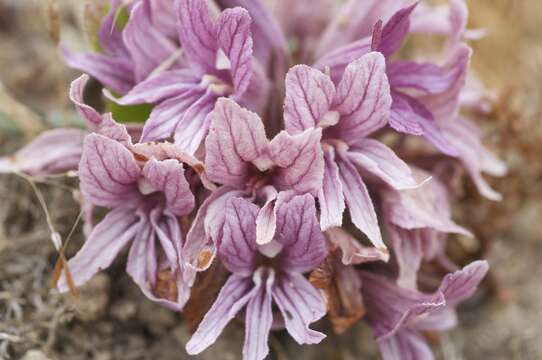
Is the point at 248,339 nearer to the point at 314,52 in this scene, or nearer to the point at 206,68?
the point at 206,68

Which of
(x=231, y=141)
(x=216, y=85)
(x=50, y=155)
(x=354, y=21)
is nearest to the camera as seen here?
(x=231, y=141)

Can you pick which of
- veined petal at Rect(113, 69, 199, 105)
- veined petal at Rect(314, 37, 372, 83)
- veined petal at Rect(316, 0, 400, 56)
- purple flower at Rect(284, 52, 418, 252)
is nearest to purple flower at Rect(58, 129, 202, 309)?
veined petal at Rect(113, 69, 199, 105)

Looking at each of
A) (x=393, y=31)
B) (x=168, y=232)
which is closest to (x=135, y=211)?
(x=168, y=232)

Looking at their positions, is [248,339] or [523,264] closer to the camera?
[248,339]

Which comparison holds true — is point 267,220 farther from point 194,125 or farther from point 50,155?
point 50,155

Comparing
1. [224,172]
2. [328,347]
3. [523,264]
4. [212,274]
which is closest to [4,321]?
[212,274]

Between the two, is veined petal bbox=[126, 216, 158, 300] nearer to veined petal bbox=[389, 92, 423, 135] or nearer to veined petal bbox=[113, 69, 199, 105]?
veined petal bbox=[113, 69, 199, 105]

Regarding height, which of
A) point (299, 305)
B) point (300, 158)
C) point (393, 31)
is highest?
point (393, 31)

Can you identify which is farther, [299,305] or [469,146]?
[469,146]
